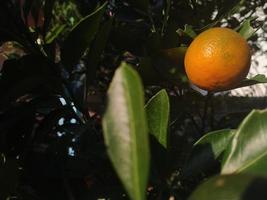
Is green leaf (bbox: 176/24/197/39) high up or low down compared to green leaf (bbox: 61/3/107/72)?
down

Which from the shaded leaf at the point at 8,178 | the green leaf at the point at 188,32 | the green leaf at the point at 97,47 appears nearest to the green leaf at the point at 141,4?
the green leaf at the point at 188,32

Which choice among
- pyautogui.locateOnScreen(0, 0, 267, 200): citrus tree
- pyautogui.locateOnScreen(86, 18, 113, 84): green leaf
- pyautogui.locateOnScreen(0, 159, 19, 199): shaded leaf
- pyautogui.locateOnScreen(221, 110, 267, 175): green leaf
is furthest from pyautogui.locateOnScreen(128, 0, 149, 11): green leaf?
pyautogui.locateOnScreen(221, 110, 267, 175): green leaf

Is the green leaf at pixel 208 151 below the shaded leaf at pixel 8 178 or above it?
above

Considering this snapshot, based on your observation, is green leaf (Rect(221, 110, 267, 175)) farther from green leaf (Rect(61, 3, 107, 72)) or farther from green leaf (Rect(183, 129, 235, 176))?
green leaf (Rect(61, 3, 107, 72))

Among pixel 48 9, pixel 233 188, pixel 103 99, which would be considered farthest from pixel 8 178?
pixel 233 188

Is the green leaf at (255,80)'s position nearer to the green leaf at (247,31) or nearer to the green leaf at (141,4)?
the green leaf at (247,31)

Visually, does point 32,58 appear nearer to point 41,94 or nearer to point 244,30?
point 41,94
